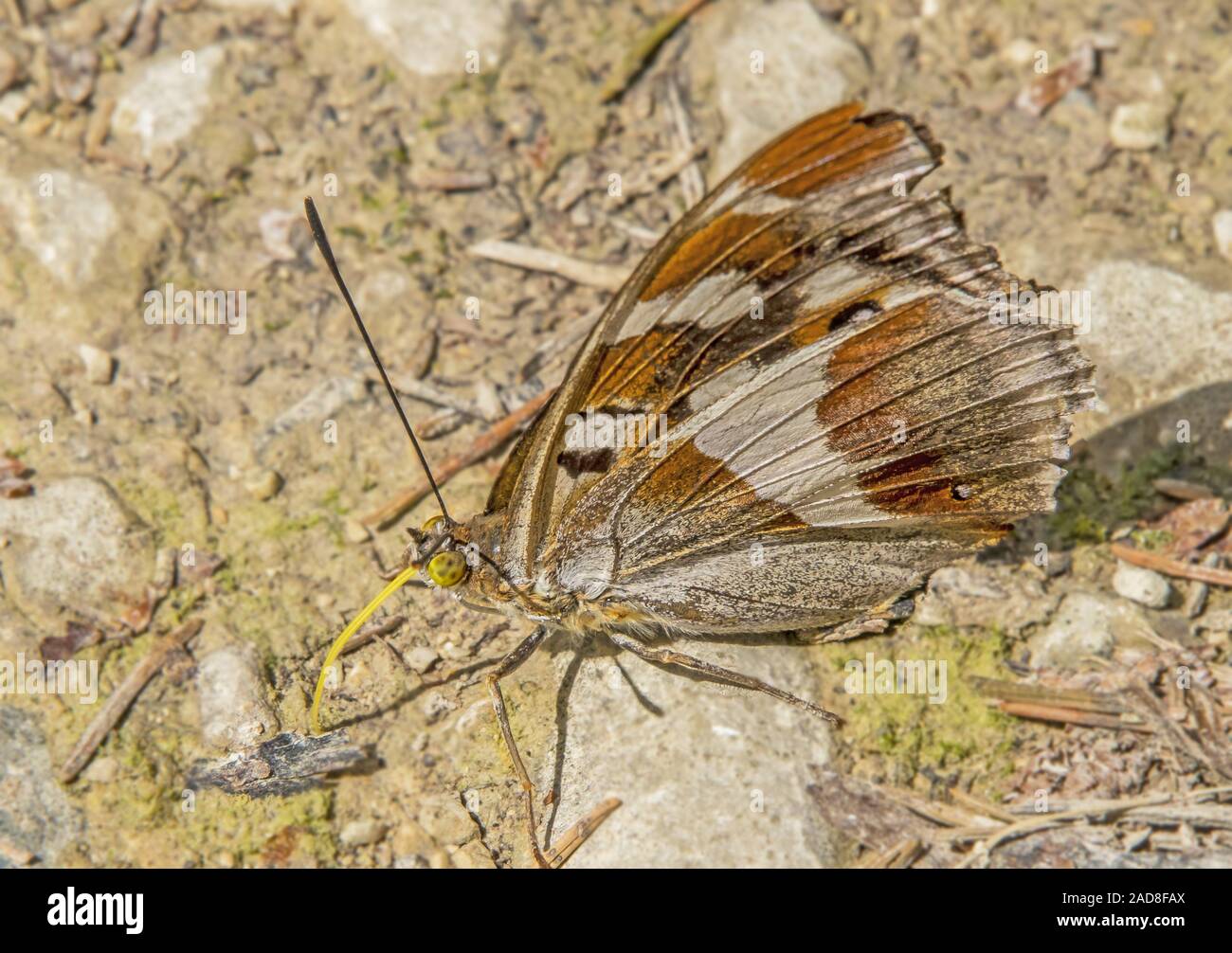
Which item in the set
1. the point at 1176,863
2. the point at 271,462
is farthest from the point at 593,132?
the point at 1176,863

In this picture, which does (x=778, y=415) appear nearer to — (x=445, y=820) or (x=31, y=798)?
(x=445, y=820)

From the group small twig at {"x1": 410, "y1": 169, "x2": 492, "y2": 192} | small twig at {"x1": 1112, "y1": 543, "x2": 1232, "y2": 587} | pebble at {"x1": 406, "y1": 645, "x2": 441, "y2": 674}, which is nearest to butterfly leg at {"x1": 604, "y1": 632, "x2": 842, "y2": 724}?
pebble at {"x1": 406, "y1": 645, "x2": 441, "y2": 674}

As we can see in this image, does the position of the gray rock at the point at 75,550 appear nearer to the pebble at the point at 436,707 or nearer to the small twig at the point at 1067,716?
the pebble at the point at 436,707

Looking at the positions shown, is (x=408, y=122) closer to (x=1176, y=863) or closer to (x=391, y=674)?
(x=391, y=674)

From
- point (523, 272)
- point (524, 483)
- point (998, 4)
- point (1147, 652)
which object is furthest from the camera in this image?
point (998, 4)

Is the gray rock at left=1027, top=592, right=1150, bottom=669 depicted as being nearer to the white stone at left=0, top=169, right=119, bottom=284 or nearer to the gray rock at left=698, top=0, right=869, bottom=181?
the gray rock at left=698, top=0, right=869, bottom=181

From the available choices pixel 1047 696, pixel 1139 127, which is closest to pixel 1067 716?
pixel 1047 696

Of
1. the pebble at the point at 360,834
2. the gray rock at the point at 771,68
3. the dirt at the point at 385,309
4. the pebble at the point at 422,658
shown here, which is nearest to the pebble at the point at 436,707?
the dirt at the point at 385,309
